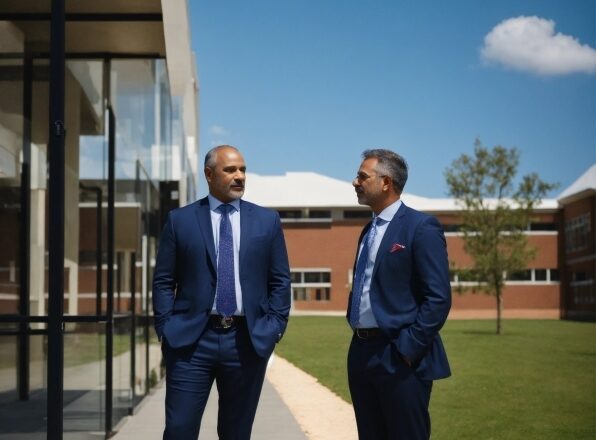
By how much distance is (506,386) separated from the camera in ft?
55.1

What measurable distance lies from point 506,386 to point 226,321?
12.6 metres

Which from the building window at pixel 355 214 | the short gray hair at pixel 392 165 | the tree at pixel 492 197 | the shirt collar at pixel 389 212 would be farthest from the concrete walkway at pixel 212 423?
the building window at pixel 355 214

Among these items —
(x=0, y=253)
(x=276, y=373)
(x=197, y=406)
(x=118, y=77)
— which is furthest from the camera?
(x=276, y=373)

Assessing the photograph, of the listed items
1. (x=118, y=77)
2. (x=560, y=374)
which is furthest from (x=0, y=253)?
(x=560, y=374)

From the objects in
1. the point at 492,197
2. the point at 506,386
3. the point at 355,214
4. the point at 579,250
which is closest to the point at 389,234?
the point at 506,386

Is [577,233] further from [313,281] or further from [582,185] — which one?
[313,281]

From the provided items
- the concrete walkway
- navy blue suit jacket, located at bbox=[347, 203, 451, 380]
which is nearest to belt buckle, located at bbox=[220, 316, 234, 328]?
navy blue suit jacket, located at bbox=[347, 203, 451, 380]

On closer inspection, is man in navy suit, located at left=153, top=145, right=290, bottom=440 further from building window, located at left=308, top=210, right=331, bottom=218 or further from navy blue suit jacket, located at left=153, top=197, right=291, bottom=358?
building window, located at left=308, top=210, right=331, bottom=218

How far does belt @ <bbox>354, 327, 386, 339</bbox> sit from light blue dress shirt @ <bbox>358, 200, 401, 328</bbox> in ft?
0.06

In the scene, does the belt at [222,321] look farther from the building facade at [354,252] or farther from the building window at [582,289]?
the building facade at [354,252]

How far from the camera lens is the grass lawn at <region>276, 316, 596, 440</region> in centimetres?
1135

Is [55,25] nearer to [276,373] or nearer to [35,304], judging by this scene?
[35,304]

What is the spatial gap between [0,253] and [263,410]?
188 inches

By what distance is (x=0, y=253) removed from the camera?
8078mm
